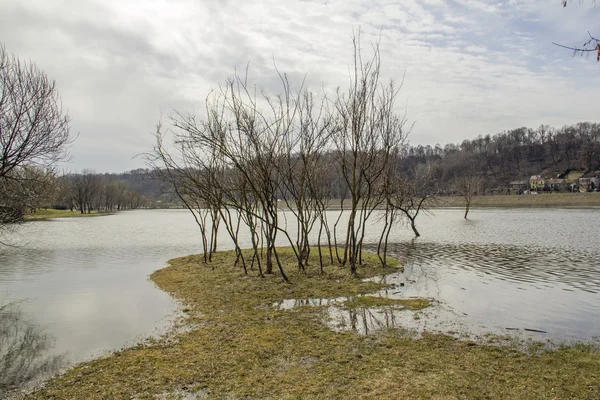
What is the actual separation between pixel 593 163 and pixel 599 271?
456 feet

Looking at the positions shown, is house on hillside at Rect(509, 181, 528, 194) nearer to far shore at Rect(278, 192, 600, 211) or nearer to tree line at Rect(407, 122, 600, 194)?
tree line at Rect(407, 122, 600, 194)

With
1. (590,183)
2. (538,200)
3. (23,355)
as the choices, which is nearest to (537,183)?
(590,183)

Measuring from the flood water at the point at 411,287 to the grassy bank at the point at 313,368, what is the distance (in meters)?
1.17

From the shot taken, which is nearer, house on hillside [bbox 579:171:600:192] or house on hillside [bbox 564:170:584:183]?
house on hillside [bbox 579:171:600:192]

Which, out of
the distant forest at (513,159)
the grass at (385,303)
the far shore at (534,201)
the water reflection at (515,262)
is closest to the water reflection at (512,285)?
the water reflection at (515,262)

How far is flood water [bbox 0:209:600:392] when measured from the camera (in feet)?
27.2

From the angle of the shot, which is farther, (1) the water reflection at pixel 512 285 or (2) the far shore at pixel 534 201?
(2) the far shore at pixel 534 201

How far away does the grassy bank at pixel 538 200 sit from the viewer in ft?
253

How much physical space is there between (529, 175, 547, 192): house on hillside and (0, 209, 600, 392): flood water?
4137 inches

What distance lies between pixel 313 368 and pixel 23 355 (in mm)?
5113

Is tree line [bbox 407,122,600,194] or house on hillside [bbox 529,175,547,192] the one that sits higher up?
tree line [bbox 407,122,600,194]

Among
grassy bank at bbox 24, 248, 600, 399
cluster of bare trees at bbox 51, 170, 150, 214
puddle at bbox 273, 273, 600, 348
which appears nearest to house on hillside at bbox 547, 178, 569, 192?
cluster of bare trees at bbox 51, 170, 150, 214

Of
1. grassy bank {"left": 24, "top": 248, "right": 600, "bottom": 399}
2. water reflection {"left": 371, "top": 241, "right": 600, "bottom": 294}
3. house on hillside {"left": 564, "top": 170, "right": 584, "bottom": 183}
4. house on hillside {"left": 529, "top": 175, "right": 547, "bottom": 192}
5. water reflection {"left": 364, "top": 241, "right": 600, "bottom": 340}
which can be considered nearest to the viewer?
grassy bank {"left": 24, "top": 248, "right": 600, "bottom": 399}

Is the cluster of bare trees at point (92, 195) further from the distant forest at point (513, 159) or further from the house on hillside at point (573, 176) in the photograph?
the house on hillside at point (573, 176)
